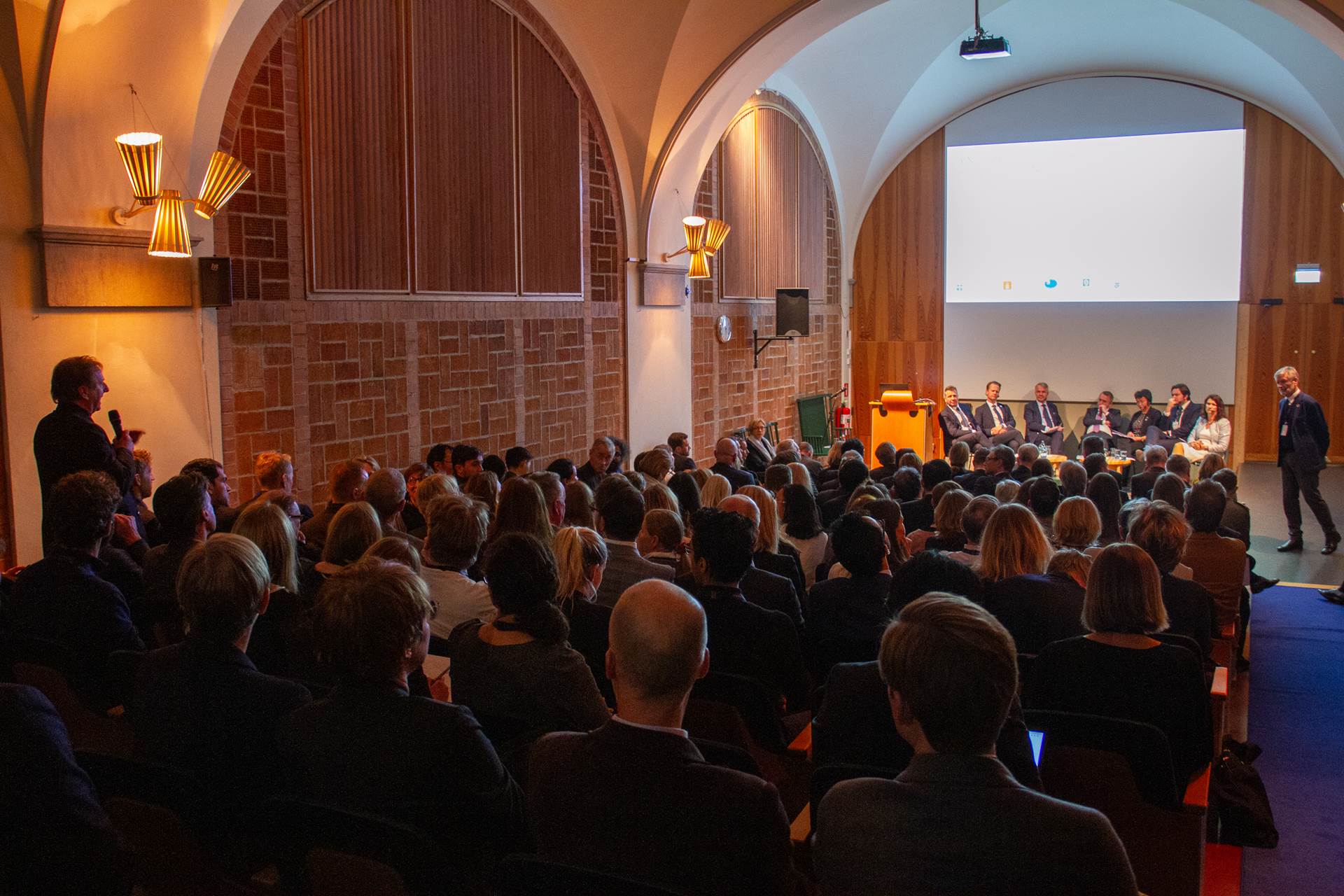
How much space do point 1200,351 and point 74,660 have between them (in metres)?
13.2

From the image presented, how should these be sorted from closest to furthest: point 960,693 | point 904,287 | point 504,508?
1. point 960,693
2. point 504,508
3. point 904,287

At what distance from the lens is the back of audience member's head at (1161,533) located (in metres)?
4.12

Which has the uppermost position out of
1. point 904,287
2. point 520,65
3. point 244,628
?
point 520,65

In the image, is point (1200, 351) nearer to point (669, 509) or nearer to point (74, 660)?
point (669, 509)

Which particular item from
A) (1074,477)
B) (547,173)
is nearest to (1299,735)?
(1074,477)

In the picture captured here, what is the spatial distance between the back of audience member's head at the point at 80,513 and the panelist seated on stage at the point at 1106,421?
35.3 ft

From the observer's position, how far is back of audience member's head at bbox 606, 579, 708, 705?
1.92 metres

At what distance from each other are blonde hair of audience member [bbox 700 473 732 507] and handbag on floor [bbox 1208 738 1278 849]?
2597mm

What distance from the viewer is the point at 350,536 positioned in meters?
3.71

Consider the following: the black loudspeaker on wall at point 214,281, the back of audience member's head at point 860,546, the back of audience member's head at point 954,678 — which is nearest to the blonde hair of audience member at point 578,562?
the back of audience member's head at point 860,546

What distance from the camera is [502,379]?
805 centimetres

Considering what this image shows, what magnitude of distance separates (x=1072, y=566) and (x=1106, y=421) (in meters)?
9.36

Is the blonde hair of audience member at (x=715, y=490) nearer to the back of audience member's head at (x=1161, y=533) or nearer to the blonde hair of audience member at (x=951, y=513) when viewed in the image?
the blonde hair of audience member at (x=951, y=513)

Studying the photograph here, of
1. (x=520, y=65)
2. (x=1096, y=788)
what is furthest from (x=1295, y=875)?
(x=520, y=65)
